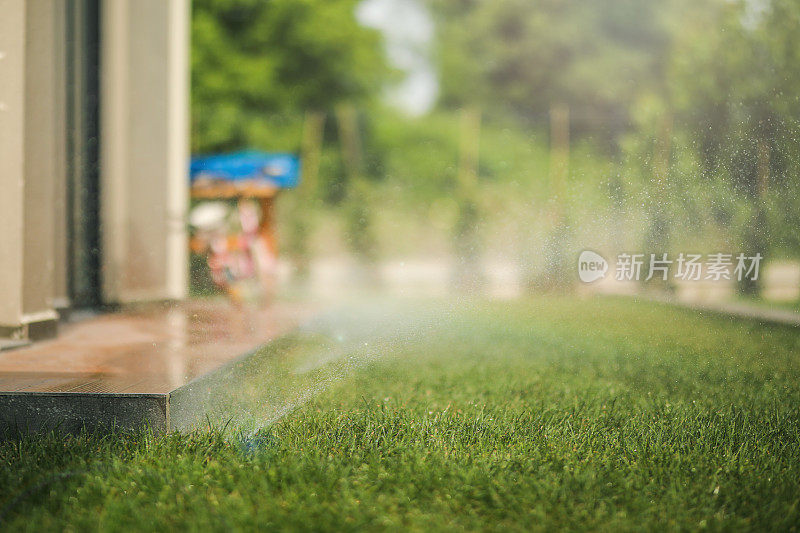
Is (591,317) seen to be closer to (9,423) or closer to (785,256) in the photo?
(785,256)

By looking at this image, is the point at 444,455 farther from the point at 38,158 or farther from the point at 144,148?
the point at 144,148

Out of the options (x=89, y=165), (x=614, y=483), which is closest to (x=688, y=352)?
(x=614, y=483)

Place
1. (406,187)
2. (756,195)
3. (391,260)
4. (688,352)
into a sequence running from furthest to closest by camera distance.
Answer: (406,187), (391,260), (756,195), (688,352)

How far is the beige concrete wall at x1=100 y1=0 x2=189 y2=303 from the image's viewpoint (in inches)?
185

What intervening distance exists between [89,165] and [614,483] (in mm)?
3778

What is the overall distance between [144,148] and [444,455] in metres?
3.78

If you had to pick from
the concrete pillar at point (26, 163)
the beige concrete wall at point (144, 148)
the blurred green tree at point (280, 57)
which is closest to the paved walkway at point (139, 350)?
the concrete pillar at point (26, 163)

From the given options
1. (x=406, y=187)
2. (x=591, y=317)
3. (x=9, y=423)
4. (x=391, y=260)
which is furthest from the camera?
(x=406, y=187)

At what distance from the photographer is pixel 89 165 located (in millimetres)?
4555

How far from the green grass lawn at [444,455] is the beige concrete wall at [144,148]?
199 cm

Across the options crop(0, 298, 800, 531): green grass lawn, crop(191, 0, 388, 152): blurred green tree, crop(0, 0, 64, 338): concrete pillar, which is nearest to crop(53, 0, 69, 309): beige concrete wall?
crop(0, 0, 64, 338): concrete pillar

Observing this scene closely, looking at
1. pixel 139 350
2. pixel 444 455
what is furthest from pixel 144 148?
pixel 444 455

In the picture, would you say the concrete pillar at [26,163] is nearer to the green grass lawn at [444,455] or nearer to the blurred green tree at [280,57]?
the green grass lawn at [444,455]

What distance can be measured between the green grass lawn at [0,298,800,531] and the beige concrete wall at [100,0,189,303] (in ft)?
6.52
